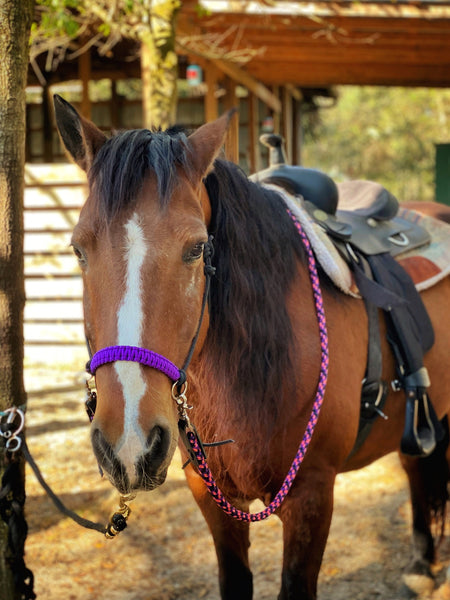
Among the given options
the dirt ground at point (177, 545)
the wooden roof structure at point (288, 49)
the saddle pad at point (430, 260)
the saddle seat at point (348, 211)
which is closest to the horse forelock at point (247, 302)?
the saddle seat at point (348, 211)

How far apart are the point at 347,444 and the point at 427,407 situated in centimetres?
61

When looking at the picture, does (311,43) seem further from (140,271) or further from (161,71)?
(140,271)

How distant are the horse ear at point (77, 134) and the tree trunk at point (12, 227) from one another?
50cm

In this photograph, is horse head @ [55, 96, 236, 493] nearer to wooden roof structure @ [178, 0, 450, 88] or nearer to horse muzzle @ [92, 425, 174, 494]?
horse muzzle @ [92, 425, 174, 494]

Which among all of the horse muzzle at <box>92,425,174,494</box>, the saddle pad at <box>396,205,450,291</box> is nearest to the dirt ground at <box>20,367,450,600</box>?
the saddle pad at <box>396,205,450,291</box>

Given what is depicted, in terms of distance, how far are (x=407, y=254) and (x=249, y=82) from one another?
8439 mm

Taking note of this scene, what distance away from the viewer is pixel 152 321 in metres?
1.50

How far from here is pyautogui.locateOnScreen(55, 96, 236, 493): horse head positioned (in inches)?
56.1

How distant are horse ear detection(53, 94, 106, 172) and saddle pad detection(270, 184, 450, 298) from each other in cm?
79

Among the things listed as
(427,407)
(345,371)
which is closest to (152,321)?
(345,371)

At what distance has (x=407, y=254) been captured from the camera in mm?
2938

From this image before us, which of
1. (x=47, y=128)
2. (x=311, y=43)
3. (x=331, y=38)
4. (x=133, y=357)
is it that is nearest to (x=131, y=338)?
(x=133, y=357)

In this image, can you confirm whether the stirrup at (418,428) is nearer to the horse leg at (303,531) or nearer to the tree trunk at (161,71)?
the horse leg at (303,531)

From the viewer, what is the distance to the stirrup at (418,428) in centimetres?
256
